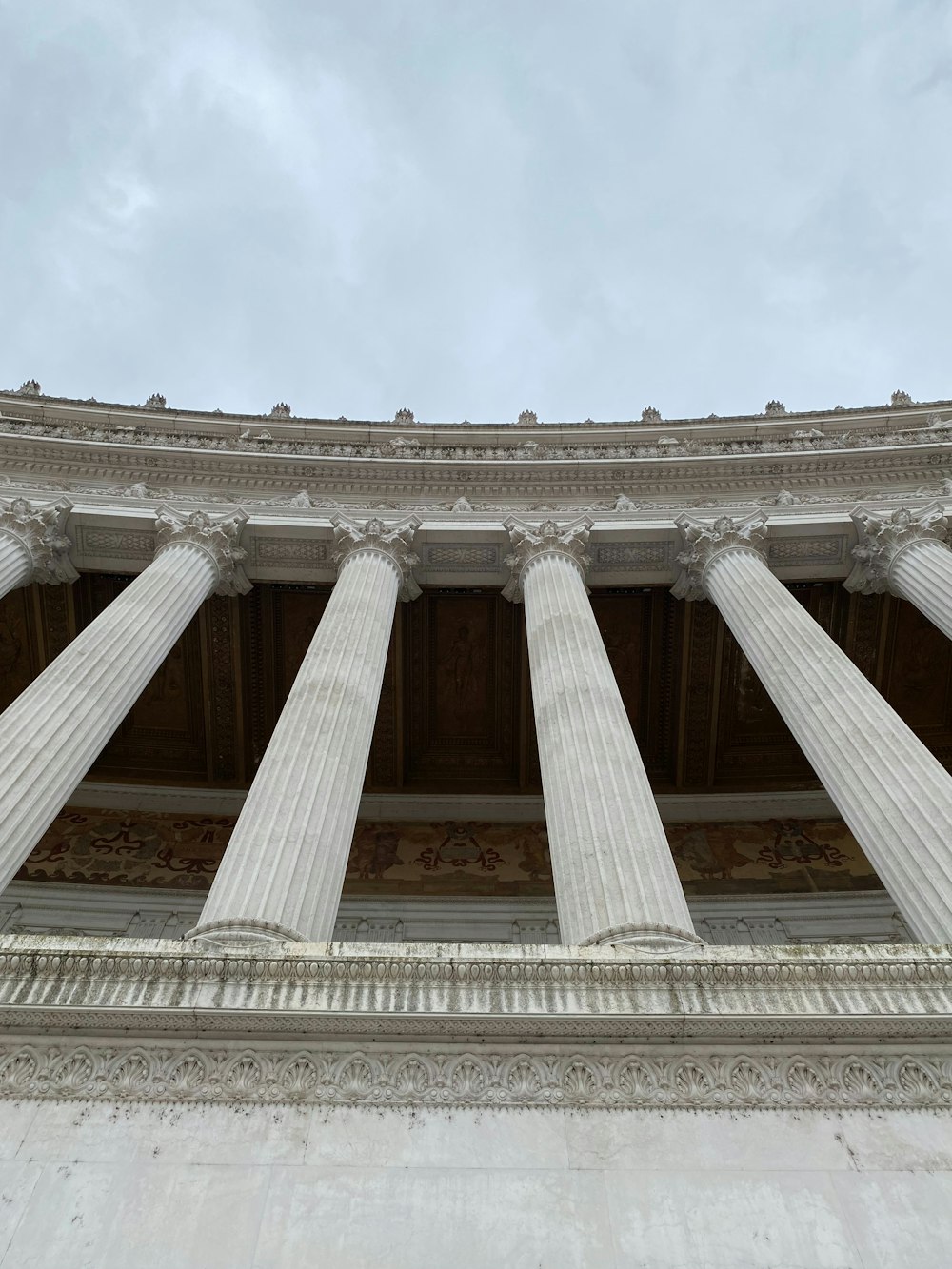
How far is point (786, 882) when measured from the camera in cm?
1823

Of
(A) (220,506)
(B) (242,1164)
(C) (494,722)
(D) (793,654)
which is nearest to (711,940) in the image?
(C) (494,722)

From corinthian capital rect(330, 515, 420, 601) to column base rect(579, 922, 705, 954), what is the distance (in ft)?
28.7

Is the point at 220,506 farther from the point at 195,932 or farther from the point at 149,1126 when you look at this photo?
the point at 149,1126

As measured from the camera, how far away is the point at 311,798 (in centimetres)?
848

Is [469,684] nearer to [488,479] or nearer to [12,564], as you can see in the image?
[488,479]

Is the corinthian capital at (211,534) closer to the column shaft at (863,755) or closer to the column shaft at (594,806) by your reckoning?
the column shaft at (594,806)

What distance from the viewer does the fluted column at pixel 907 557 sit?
1285 cm

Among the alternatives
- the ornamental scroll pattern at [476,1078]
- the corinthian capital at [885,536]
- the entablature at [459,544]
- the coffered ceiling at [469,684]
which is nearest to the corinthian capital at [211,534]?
the entablature at [459,544]

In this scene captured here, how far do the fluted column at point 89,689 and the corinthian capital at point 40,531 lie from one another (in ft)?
5.47

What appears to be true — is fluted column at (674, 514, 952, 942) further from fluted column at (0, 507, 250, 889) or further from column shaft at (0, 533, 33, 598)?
column shaft at (0, 533, 33, 598)

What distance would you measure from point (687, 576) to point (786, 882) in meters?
7.31

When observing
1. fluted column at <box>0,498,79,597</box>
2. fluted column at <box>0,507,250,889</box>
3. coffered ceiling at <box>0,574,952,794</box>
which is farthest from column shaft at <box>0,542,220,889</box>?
coffered ceiling at <box>0,574,952,794</box>

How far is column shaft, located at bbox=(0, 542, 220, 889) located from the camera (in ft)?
26.9

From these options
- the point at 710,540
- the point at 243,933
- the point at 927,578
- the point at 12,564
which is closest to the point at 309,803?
the point at 243,933
